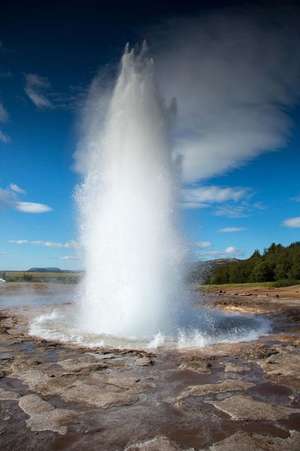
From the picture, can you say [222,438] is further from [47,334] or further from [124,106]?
[124,106]

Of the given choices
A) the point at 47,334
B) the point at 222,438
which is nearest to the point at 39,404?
the point at 222,438

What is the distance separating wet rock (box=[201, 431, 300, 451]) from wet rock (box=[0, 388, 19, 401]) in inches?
200

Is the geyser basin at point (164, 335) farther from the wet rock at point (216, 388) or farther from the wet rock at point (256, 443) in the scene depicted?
the wet rock at point (256, 443)

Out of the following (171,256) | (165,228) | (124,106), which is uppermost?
(124,106)

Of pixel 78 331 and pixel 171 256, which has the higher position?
pixel 171 256

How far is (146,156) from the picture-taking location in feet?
69.1

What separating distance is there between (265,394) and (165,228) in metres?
12.3

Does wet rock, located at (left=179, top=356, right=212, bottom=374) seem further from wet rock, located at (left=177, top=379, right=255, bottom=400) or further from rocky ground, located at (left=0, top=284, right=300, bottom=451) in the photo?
wet rock, located at (left=177, top=379, right=255, bottom=400)

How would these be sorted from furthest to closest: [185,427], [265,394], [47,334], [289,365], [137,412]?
[47,334] < [289,365] < [265,394] < [137,412] < [185,427]

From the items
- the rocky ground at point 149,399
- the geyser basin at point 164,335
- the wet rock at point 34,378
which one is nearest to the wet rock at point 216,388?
the rocky ground at point 149,399

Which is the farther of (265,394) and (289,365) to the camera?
(289,365)

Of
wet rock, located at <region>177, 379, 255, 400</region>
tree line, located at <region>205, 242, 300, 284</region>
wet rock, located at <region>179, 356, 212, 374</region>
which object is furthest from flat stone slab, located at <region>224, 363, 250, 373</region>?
tree line, located at <region>205, 242, 300, 284</region>

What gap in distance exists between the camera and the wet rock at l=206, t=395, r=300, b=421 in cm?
777

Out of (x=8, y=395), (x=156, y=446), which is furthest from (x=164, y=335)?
(x=156, y=446)
